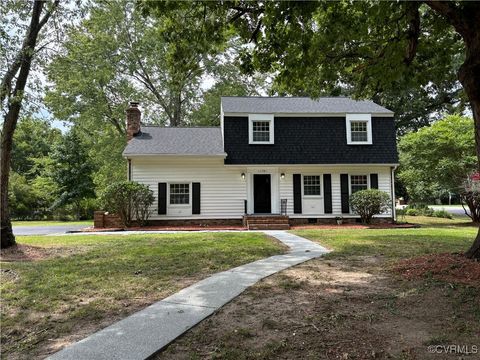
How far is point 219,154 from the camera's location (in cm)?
1741

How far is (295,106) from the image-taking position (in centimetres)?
1934

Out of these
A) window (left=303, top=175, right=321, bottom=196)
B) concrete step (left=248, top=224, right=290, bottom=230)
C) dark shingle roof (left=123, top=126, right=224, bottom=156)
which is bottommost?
concrete step (left=248, top=224, right=290, bottom=230)

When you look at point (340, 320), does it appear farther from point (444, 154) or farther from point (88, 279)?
point (444, 154)

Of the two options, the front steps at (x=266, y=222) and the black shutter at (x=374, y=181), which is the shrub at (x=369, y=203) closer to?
the black shutter at (x=374, y=181)

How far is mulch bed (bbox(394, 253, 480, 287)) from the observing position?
17.6 ft

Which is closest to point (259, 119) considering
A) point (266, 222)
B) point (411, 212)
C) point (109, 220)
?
point (266, 222)

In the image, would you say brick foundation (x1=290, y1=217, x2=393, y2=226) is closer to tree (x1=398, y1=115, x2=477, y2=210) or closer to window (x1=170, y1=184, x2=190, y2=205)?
tree (x1=398, y1=115, x2=477, y2=210)

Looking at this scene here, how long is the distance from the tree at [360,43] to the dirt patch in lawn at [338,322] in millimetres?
2290

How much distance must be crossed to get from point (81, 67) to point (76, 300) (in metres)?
7.79

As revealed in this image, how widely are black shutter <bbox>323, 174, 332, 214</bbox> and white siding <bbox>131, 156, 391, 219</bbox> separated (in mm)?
166

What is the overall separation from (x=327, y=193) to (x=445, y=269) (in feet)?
41.1

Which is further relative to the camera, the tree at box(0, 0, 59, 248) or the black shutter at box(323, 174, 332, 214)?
the black shutter at box(323, 174, 332, 214)

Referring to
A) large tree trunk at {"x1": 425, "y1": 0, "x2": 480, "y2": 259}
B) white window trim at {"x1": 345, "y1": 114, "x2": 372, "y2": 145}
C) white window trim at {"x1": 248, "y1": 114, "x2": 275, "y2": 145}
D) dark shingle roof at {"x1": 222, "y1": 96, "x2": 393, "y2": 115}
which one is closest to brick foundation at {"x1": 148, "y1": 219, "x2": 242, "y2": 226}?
white window trim at {"x1": 248, "y1": 114, "x2": 275, "y2": 145}

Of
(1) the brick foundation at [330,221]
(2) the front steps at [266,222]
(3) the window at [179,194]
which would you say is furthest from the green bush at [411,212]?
(3) the window at [179,194]
